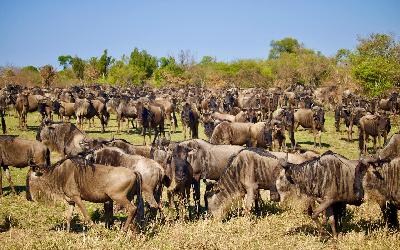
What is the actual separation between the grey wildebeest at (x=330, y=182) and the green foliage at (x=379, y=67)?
84.7 feet

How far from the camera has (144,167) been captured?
8305 millimetres

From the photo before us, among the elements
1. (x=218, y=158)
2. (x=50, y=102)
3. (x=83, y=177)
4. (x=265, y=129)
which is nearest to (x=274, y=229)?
(x=218, y=158)

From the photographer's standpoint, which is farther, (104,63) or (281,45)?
(281,45)

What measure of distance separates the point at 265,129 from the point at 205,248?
31.2 feet

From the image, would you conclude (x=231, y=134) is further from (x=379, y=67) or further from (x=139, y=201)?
(x=379, y=67)

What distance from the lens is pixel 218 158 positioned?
10320mm

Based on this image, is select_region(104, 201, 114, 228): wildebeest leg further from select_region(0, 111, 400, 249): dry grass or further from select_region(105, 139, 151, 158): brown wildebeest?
select_region(105, 139, 151, 158): brown wildebeest

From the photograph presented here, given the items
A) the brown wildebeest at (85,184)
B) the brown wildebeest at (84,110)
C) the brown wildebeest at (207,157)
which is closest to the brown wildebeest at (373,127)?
the brown wildebeest at (207,157)

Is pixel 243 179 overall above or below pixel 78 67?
below

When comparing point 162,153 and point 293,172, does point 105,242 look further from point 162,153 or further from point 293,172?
point 293,172

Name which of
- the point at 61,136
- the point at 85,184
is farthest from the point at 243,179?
the point at 61,136

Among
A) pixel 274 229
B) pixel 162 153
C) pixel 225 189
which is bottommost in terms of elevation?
pixel 274 229

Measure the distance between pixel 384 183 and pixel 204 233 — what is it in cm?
342

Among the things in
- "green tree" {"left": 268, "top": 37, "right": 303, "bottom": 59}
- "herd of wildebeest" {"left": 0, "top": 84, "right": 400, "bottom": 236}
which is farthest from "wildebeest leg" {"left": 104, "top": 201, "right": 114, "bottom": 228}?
"green tree" {"left": 268, "top": 37, "right": 303, "bottom": 59}
